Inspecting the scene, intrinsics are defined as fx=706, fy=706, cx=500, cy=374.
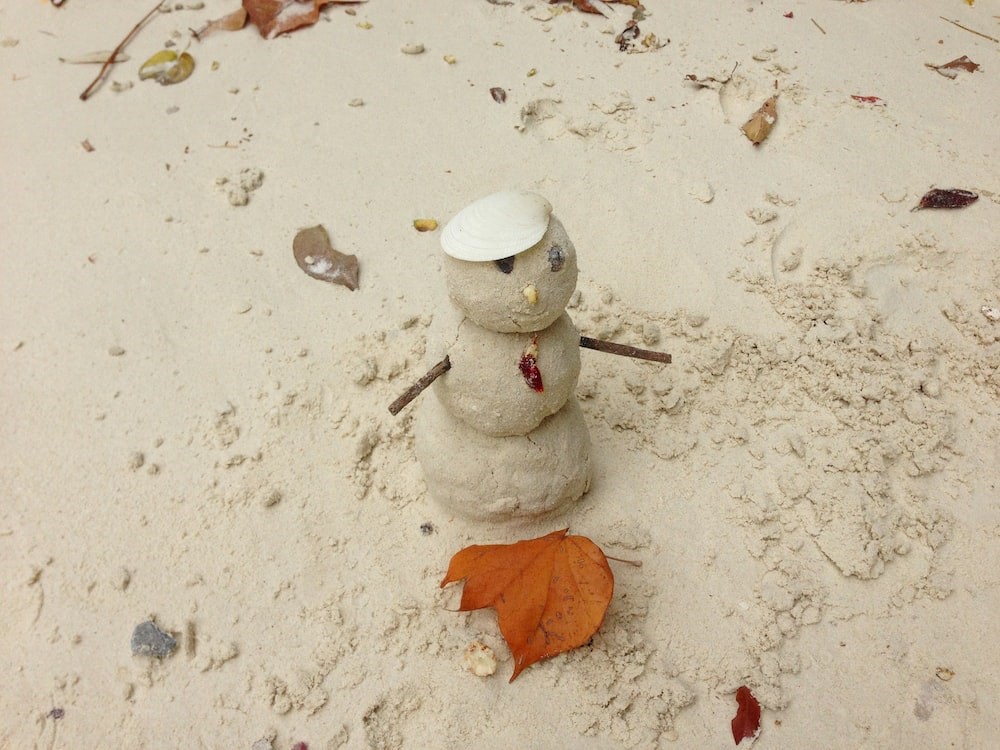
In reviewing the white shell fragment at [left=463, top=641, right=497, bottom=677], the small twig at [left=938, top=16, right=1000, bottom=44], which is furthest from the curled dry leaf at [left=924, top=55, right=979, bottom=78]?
the white shell fragment at [left=463, top=641, right=497, bottom=677]

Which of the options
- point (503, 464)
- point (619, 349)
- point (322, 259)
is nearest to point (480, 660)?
point (503, 464)

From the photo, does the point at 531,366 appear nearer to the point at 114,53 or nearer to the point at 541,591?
the point at 541,591

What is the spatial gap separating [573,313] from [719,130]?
3.44ft

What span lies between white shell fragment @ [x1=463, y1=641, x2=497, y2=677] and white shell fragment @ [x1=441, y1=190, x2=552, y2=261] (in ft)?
3.04

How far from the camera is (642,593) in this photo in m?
1.76

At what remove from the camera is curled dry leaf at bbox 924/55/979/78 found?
2818 millimetres

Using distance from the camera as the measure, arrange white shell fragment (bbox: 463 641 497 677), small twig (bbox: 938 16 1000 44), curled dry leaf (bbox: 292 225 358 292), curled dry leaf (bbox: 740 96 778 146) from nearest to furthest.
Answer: white shell fragment (bbox: 463 641 497 677) < curled dry leaf (bbox: 292 225 358 292) < curled dry leaf (bbox: 740 96 778 146) < small twig (bbox: 938 16 1000 44)

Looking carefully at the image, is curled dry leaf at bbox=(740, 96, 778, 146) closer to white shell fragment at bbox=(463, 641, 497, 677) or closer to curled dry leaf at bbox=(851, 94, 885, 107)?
curled dry leaf at bbox=(851, 94, 885, 107)

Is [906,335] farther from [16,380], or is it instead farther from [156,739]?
[16,380]

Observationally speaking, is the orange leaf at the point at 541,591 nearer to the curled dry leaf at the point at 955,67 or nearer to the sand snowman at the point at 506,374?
the sand snowman at the point at 506,374

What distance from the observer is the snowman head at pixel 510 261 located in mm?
1339

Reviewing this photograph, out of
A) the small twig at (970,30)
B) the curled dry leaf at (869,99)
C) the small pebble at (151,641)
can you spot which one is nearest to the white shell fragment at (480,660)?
the small pebble at (151,641)

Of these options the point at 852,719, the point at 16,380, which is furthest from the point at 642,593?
the point at 16,380

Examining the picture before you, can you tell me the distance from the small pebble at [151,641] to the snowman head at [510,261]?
1.11m
